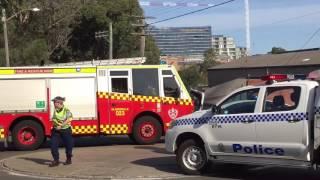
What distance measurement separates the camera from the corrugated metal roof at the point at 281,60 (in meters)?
54.3

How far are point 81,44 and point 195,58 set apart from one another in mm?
80949

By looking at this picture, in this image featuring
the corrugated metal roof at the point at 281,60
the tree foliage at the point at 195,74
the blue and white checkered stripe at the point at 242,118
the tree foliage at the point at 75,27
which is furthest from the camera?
the tree foliage at the point at 195,74

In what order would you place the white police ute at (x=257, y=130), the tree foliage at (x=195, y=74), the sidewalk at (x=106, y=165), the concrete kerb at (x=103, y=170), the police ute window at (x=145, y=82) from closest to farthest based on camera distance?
the white police ute at (x=257, y=130) → the concrete kerb at (x=103, y=170) → the sidewalk at (x=106, y=165) → the police ute window at (x=145, y=82) → the tree foliage at (x=195, y=74)

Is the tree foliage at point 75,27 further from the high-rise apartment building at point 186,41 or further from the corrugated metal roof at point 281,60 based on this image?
the high-rise apartment building at point 186,41

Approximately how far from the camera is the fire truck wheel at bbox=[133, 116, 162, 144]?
19.8 m

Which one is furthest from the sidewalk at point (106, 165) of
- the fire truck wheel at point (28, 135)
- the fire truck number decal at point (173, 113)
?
the fire truck number decal at point (173, 113)

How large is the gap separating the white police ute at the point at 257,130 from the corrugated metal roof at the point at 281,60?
41.4 m

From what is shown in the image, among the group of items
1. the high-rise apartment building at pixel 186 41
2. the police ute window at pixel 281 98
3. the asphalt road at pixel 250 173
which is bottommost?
the asphalt road at pixel 250 173

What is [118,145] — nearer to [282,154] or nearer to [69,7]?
[282,154]

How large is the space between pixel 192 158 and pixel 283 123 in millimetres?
2408

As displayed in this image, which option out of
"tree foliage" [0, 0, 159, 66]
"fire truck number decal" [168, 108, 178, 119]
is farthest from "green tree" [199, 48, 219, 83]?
"fire truck number decal" [168, 108, 178, 119]

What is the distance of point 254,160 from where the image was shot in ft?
36.7

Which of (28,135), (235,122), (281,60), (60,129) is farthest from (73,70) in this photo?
(281,60)

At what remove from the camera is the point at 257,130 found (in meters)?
11.0
